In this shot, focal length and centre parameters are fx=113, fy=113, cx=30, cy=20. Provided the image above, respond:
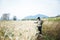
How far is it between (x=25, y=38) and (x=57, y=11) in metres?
0.63

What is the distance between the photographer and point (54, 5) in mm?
1730

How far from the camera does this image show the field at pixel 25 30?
1611 mm

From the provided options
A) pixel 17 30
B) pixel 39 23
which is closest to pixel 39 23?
pixel 39 23

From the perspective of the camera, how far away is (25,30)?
5.37ft

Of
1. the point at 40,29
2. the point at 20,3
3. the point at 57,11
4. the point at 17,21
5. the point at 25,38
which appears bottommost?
the point at 25,38

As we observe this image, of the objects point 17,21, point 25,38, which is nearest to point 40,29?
point 25,38

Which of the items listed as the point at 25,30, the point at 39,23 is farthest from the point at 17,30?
the point at 39,23

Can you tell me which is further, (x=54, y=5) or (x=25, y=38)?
(x=54, y=5)

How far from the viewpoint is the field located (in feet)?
5.29

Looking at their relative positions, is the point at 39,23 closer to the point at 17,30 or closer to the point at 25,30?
the point at 25,30

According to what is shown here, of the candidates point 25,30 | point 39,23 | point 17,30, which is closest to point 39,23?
point 39,23

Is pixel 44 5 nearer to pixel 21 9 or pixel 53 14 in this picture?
pixel 53 14

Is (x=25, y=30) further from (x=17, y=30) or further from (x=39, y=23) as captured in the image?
(x=39, y=23)

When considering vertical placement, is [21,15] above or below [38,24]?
above
